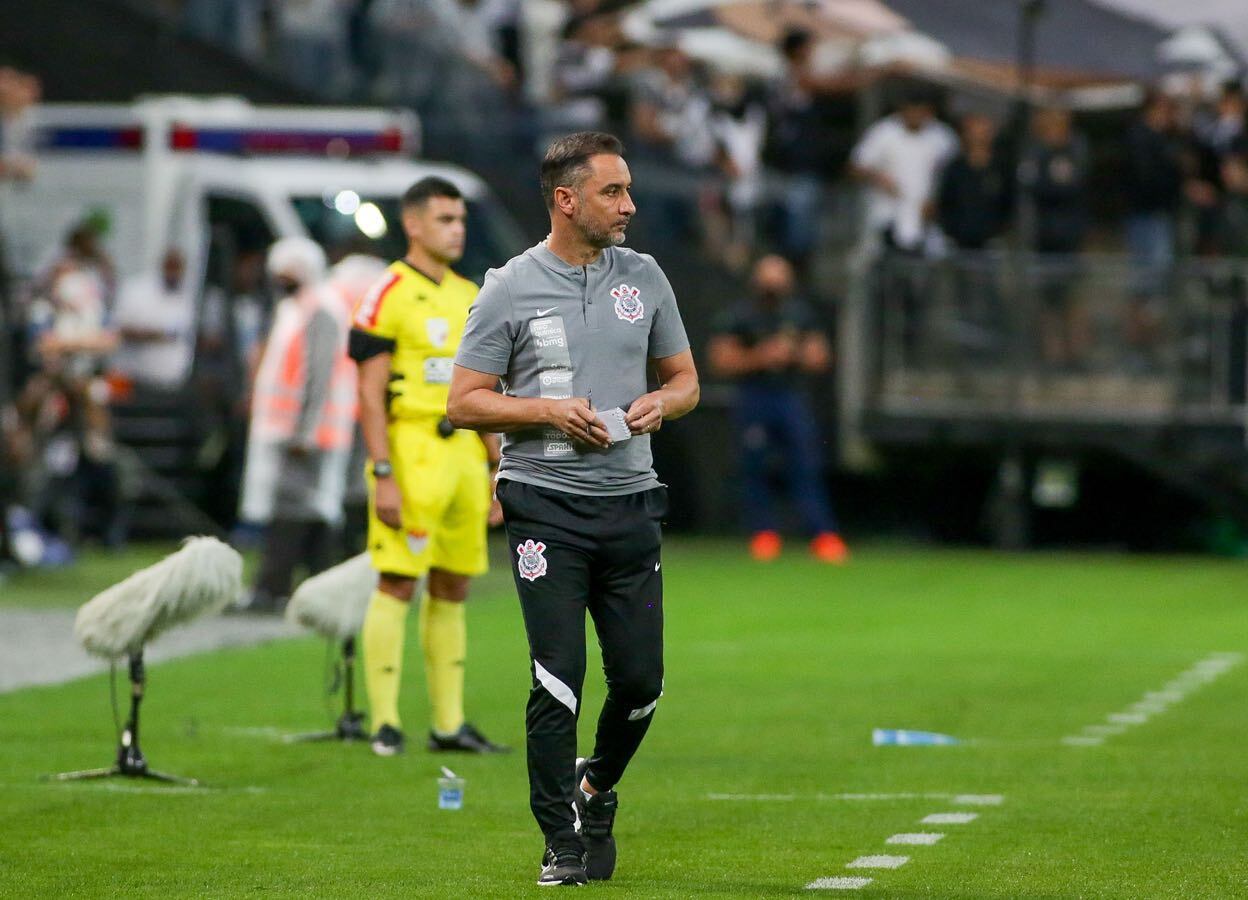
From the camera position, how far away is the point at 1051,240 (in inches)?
906

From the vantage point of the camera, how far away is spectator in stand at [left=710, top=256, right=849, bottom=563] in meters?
22.0

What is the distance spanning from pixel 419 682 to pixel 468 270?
893cm

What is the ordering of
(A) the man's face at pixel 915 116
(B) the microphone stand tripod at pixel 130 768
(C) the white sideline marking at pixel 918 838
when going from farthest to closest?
Result: (A) the man's face at pixel 915 116 < (B) the microphone stand tripod at pixel 130 768 < (C) the white sideline marking at pixel 918 838

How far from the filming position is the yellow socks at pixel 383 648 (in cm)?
1063

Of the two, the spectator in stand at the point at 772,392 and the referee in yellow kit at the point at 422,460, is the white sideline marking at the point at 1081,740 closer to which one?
the referee in yellow kit at the point at 422,460

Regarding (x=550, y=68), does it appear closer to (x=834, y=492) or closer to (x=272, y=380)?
(x=834, y=492)

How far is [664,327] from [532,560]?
82cm

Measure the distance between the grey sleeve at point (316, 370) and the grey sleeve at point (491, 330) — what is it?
890 centimetres

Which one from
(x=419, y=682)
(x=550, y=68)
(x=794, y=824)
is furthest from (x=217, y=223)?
(x=794, y=824)

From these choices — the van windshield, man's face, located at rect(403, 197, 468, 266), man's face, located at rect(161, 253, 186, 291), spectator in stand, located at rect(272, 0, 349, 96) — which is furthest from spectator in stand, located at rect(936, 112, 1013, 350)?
man's face, located at rect(403, 197, 468, 266)

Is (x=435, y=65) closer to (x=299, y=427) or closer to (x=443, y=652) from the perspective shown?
(x=299, y=427)

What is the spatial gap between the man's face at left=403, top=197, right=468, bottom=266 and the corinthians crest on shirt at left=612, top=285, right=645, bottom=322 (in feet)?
9.64

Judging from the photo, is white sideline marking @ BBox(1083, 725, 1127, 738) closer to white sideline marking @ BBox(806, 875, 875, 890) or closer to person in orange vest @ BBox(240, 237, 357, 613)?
white sideline marking @ BBox(806, 875, 875, 890)

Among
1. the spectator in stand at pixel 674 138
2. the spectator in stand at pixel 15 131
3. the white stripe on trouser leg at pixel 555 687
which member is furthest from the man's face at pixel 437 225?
the spectator in stand at pixel 674 138
